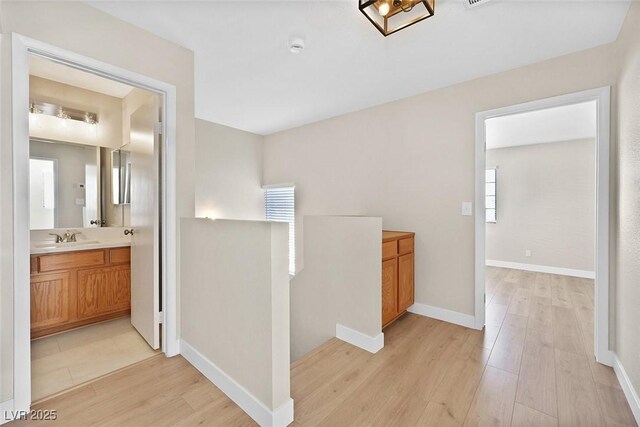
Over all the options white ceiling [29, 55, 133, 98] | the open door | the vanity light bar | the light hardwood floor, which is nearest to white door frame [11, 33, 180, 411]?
the light hardwood floor

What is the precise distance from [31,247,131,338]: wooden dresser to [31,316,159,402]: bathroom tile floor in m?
0.13

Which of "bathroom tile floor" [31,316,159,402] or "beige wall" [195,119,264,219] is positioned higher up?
"beige wall" [195,119,264,219]

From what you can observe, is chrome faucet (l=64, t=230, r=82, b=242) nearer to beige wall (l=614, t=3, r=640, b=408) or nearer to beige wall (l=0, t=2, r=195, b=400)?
beige wall (l=0, t=2, r=195, b=400)

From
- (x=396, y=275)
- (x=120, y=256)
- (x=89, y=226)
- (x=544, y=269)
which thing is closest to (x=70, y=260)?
(x=120, y=256)

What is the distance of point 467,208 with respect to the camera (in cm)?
270

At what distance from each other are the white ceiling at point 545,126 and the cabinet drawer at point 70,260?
459cm

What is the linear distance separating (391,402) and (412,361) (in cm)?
51

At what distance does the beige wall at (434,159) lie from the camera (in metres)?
2.34

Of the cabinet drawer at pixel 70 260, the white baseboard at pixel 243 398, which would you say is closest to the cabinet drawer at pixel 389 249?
the white baseboard at pixel 243 398

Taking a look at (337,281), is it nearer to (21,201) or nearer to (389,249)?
(389,249)

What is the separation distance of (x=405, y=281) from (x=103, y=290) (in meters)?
3.13

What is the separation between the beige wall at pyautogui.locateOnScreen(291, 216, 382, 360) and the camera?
2.21 meters

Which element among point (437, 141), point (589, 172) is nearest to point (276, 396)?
point (437, 141)

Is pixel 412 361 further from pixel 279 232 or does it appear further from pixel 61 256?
pixel 61 256
